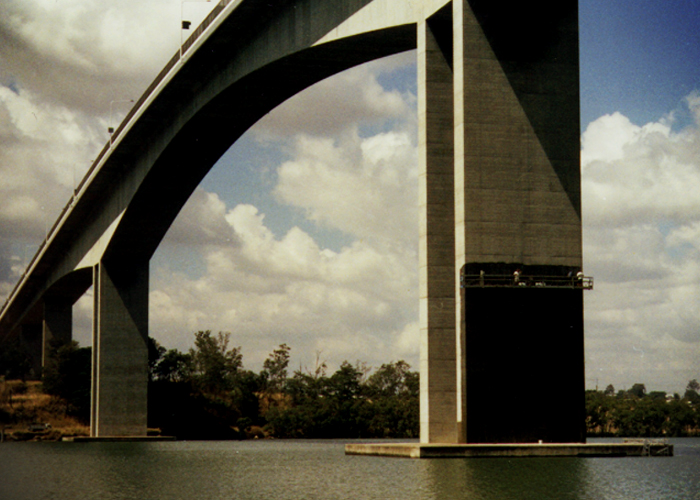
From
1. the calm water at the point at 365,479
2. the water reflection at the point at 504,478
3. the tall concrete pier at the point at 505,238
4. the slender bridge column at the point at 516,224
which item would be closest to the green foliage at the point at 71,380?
the calm water at the point at 365,479

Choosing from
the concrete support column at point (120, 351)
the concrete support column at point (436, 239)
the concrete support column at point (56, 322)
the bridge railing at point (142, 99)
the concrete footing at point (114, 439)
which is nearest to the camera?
the concrete support column at point (436, 239)

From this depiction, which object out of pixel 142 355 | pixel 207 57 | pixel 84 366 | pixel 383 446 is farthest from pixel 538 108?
pixel 84 366

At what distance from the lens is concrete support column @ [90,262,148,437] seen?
2677 inches

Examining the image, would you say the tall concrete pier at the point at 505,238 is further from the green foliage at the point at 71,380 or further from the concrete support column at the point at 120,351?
the green foliage at the point at 71,380

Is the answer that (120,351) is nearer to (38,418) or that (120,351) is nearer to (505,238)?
(38,418)

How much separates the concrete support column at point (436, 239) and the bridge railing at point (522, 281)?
7.24ft

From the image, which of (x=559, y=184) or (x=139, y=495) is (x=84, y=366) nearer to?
(x=559, y=184)

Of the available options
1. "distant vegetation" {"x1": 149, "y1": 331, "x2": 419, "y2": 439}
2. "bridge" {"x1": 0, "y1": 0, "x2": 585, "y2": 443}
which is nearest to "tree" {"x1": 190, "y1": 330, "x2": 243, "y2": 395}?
"distant vegetation" {"x1": 149, "y1": 331, "x2": 419, "y2": 439}

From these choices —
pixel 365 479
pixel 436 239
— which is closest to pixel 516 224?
pixel 436 239

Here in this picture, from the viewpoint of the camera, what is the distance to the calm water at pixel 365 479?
2236 cm

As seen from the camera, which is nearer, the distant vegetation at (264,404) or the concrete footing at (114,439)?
the concrete footing at (114,439)

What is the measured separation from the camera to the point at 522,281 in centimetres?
3375

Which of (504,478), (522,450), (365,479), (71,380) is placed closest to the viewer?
(504,478)

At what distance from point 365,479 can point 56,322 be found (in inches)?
2880
